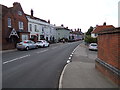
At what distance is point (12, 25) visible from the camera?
26938 millimetres

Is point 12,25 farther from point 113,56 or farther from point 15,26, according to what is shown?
point 113,56

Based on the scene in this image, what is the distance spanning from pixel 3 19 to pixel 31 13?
18683 mm

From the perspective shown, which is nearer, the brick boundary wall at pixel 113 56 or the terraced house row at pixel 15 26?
the brick boundary wall at pixel 113 56

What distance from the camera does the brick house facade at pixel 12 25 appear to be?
2431cm

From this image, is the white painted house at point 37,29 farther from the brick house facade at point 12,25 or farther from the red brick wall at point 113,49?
the red brick wall at point 113,49

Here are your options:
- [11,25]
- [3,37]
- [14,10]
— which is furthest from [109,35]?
[14,10]

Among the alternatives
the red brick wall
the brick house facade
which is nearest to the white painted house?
the brick house facade

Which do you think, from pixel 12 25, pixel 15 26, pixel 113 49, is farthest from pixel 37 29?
pixel 113 49

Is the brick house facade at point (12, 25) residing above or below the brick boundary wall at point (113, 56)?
above

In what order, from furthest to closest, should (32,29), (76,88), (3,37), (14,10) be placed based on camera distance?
(32,29) → (14,10) → (3,37) → (76,88)

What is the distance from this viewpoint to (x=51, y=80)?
256 inches

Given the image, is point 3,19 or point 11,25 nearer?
point 3,19

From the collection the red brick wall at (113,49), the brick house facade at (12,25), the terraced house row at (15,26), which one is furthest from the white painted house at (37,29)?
the red brick wall at (113,49)

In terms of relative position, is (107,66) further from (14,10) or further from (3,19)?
(14,10)
